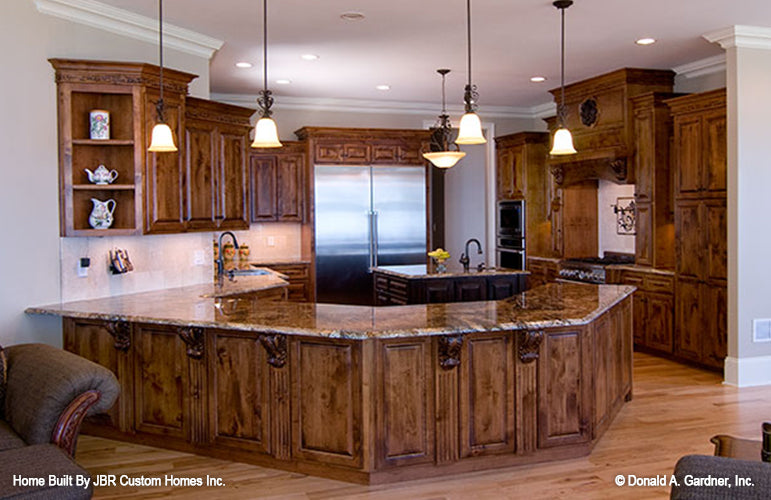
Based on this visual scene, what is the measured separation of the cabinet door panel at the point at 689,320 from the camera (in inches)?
243

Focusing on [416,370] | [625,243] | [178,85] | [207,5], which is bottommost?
[416,370]

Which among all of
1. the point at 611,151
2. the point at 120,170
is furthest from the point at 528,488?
the point at 611,151

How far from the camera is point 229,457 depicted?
13.1ft

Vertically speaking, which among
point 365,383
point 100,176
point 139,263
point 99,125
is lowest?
point 365,383

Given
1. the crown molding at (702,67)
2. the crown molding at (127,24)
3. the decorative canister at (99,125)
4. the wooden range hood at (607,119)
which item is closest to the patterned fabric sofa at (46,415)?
the decorative canister at (99,125)

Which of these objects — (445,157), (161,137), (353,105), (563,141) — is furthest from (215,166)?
(353,105)

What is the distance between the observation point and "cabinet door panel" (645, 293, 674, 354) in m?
6.52

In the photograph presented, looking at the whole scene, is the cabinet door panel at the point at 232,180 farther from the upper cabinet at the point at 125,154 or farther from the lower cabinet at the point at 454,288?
the lower cabinet at the point at 454,288

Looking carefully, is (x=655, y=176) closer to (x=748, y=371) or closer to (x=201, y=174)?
(x=748, y=371)

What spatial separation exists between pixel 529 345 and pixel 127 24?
11.5 feet

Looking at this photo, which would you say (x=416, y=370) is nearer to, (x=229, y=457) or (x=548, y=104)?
(x=229, y=457)

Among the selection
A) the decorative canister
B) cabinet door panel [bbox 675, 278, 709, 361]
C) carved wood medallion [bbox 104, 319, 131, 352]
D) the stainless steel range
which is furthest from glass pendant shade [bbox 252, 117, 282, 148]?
the stainless steel range

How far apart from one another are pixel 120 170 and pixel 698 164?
4768 mm

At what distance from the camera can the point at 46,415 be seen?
2965 mm
